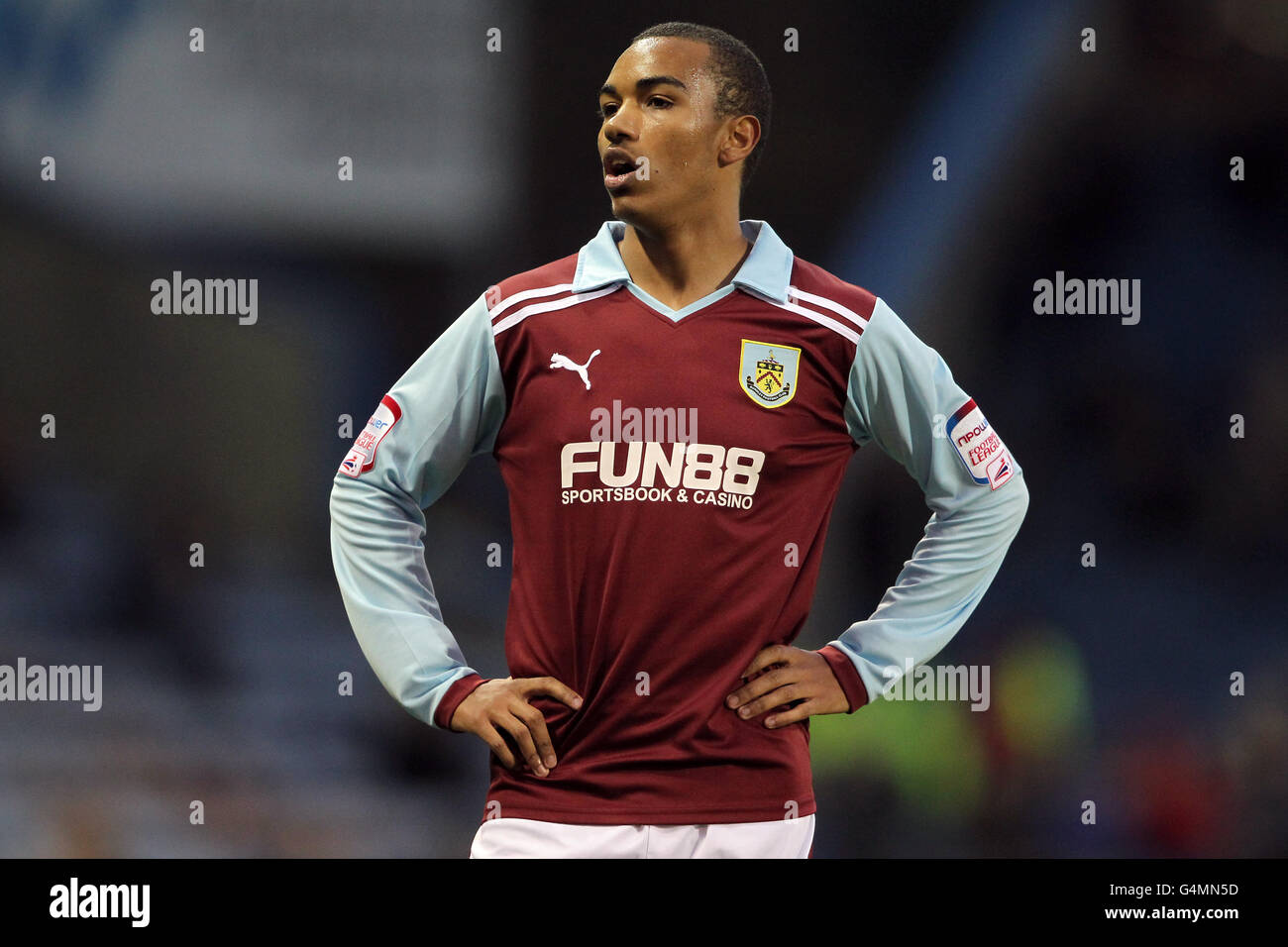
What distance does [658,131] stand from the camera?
9.05 feet

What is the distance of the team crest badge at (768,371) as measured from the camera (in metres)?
2.71

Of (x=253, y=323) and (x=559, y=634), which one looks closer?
(x=559, y=634)

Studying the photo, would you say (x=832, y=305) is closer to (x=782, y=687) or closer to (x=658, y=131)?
(x=658, y=131)

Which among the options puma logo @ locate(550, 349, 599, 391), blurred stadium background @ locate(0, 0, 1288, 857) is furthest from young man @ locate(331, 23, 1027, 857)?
blurred stadium background @ locate(0, 0, 1288, 857)

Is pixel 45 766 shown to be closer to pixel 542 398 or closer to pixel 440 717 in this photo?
pixel 440 717

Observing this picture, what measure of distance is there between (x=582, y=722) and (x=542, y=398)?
0.61m

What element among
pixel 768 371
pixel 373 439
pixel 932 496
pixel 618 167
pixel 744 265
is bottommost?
pixel 932 496

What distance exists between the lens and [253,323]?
385cm

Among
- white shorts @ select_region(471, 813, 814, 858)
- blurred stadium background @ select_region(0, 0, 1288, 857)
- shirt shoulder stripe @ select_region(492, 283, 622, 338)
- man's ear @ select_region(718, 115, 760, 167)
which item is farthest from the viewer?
blurred stadium background @ select_region(0, 0, 1288, 857)

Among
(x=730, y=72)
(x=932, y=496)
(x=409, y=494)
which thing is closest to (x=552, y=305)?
(x=409, y=494)

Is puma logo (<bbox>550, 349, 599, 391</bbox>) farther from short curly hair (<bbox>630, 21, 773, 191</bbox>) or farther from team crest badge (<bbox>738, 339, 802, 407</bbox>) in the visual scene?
short curly hair (<bbox>630, 21, 773, 191</bbox>)

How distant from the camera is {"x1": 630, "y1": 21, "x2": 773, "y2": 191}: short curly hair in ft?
9.25

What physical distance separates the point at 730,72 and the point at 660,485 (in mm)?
855

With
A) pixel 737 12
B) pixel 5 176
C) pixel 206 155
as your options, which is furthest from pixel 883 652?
pixel 5 176
